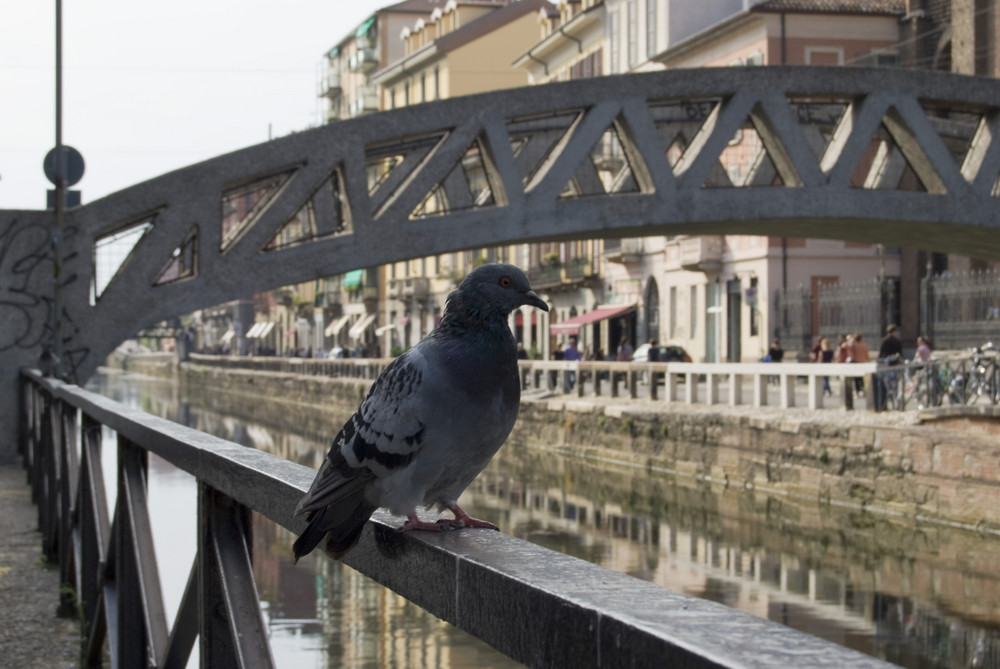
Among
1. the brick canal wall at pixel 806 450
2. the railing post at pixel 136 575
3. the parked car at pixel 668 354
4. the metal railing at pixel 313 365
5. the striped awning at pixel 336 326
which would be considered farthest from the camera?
the striped awning at pixel 336 326

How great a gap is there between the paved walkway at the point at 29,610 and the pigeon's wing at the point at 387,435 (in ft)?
11.7

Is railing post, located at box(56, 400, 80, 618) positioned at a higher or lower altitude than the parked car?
lower

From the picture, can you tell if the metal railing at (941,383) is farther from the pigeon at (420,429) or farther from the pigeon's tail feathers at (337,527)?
the pigeon's tail feathers at (337,527)

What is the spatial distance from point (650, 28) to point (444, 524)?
45055 millimetres

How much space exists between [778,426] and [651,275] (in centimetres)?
2436

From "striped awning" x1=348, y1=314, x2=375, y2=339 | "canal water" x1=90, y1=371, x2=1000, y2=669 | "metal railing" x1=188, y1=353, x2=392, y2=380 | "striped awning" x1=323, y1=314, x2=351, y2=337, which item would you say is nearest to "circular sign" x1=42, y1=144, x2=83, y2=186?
"canal water" x1=90, y1=371, x2=1000, y2=669

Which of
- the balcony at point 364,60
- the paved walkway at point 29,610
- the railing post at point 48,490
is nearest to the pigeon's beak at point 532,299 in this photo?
the paved walkway at point 29,610

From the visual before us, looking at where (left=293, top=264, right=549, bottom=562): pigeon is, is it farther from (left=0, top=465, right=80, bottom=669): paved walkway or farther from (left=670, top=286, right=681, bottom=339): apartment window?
(left=670, top=286, right=681, bottom=339): apartment window

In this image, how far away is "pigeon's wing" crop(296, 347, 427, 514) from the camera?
257 cm

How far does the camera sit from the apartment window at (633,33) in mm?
47312

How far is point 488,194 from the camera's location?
794 inches

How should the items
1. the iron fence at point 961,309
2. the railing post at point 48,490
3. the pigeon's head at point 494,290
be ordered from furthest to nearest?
the iron fence at point 961,309 < the railing post at point 48,490 < the pigeon's head at point 494,290

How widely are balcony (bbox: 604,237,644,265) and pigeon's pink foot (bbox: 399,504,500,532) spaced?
43609mm

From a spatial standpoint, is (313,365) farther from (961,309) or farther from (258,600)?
(258,600)
